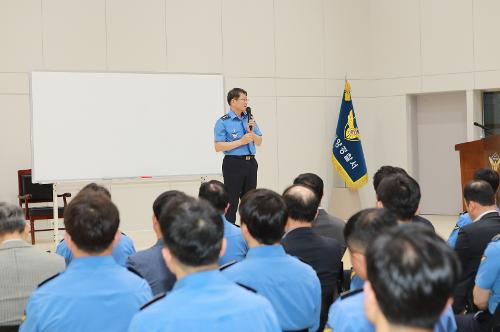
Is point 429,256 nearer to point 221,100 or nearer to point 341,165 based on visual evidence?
point 221,100

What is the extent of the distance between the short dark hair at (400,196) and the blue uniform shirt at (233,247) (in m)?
0.77

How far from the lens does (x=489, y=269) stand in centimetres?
282

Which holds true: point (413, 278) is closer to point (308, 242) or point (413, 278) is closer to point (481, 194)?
point (308, 242)

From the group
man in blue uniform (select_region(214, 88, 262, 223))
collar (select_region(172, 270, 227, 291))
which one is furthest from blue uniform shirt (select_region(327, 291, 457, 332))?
man in blue uniform (select_region(214, 88, 262, 223))

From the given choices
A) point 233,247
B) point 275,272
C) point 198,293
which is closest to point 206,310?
point 198,293

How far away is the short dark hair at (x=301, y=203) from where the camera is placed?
10.0ft

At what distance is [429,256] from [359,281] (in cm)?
124

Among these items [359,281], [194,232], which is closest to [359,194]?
→ [359,281]

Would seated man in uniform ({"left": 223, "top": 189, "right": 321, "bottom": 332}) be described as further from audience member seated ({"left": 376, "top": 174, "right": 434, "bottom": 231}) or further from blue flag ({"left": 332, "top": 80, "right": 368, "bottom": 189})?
blue flag ({"left": 332, "top": 80, "right": 368, "bottom": 189})

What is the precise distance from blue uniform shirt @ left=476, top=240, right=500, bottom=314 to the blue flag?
6.90 meters

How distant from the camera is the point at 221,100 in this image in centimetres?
802

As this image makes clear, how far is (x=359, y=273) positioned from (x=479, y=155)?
6361 millimetres

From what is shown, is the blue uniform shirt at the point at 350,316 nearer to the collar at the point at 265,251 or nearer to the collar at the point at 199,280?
the collar at the point at 199,280

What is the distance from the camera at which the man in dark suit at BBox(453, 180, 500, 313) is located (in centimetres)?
332
